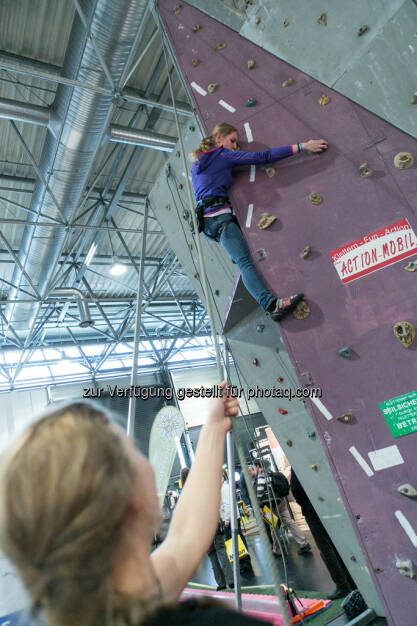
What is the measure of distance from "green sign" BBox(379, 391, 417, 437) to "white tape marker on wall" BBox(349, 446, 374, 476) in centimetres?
19

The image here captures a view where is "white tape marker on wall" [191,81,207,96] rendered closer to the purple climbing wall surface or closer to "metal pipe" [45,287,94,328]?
the purple climbing wall surface

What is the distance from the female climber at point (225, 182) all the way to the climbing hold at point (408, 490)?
3.75 feet

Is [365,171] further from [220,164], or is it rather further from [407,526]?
[407,526]

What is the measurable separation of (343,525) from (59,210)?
20.0 ft

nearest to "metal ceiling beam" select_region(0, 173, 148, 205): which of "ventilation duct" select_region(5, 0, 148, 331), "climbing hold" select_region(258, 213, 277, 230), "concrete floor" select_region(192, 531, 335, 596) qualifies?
"ventilation duct" select_region(5, 0, 148, 331)

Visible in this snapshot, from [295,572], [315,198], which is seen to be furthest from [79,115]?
[295,572]

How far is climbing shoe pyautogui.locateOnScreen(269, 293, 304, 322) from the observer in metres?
2.25

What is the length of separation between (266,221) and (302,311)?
606 mm

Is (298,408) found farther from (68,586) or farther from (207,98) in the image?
(68,586)

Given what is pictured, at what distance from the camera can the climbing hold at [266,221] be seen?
2455mm

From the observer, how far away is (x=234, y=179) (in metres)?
2.68

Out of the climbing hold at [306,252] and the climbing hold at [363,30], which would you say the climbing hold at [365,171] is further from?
the climbing hold at [363,30]

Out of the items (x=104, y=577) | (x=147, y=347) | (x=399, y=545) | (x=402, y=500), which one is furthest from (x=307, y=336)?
(x=147, y=347)

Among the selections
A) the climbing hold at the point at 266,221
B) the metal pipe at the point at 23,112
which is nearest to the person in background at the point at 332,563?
the climbing hold at the point at 266,221
